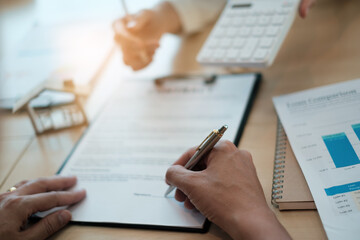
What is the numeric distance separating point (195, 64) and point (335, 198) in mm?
600

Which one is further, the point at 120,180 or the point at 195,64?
the point at 195,64

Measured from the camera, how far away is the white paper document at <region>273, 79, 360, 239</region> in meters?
0.60

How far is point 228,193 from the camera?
2.06 feet

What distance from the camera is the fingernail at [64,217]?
72 cm

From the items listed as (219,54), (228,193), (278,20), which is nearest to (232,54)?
(219,54)

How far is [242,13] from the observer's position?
1015 millimetres

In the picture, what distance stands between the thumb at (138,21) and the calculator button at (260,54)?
0.38m

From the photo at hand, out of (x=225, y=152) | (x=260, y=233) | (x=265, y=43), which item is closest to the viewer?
(x=260, y=233)

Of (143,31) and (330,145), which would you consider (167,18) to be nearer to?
(143,31)

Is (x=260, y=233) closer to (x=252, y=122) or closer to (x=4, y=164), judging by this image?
(x=252, y=122)

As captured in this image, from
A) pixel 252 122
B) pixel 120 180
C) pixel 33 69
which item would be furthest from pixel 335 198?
pixel 33 69

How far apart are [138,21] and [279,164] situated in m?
0.61

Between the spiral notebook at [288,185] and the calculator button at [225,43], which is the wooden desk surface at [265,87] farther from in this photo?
the calculator button at [225,43]

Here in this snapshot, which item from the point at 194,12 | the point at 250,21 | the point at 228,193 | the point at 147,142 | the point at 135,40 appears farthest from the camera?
the point at 194,12
